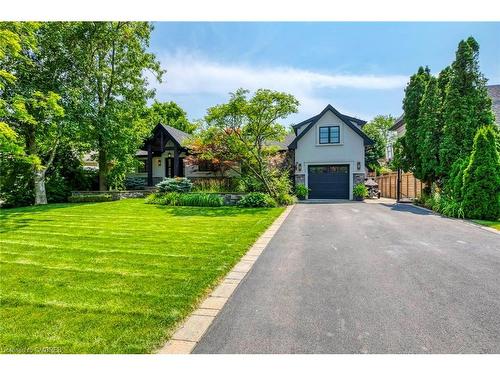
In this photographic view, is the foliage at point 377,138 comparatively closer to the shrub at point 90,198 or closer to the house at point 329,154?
the house at point 329,154

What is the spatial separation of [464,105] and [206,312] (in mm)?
14863

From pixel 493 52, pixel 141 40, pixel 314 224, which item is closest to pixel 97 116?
pixel 141 40

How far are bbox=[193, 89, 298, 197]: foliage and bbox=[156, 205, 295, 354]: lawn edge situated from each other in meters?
10.4

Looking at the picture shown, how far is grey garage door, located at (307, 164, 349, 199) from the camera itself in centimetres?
2008

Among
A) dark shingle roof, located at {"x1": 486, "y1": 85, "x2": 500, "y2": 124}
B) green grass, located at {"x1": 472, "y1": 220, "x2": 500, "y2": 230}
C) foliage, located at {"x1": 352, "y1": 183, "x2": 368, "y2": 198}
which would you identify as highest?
dark shingle roof, located at {"x1": 486, "y1": 85, "x2": 500, "y2": 124}

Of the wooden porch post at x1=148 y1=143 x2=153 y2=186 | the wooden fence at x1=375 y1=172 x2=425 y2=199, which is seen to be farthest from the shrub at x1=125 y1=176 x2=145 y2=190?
the wooden fence at x1=375 y1=172 x2=425 y2=199

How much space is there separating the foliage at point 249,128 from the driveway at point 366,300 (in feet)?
31.0

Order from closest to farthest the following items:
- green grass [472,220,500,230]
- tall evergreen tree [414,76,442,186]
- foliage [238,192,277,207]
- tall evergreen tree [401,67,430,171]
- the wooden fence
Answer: green grass [472,220,500,230] → foliage [238,192,277,207] → tall evergreen tree [414,76,442,186] → tall evergreen tree [401,67,430,171] → the wooden fence

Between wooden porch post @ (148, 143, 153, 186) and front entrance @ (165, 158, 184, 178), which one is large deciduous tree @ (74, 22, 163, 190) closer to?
wooden porch post @ (148, 143, 153, 186)

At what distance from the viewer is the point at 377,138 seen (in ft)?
124

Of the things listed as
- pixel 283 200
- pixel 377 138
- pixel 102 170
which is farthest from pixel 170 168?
pixel 377 138

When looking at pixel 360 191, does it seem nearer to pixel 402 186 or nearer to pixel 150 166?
pixel 402 186

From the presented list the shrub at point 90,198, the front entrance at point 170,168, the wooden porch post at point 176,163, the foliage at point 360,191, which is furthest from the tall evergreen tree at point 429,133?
the shrub at point 90,198

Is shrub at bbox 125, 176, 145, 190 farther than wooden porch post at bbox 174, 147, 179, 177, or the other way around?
shrub at bbox 125, 176, 145, 190
